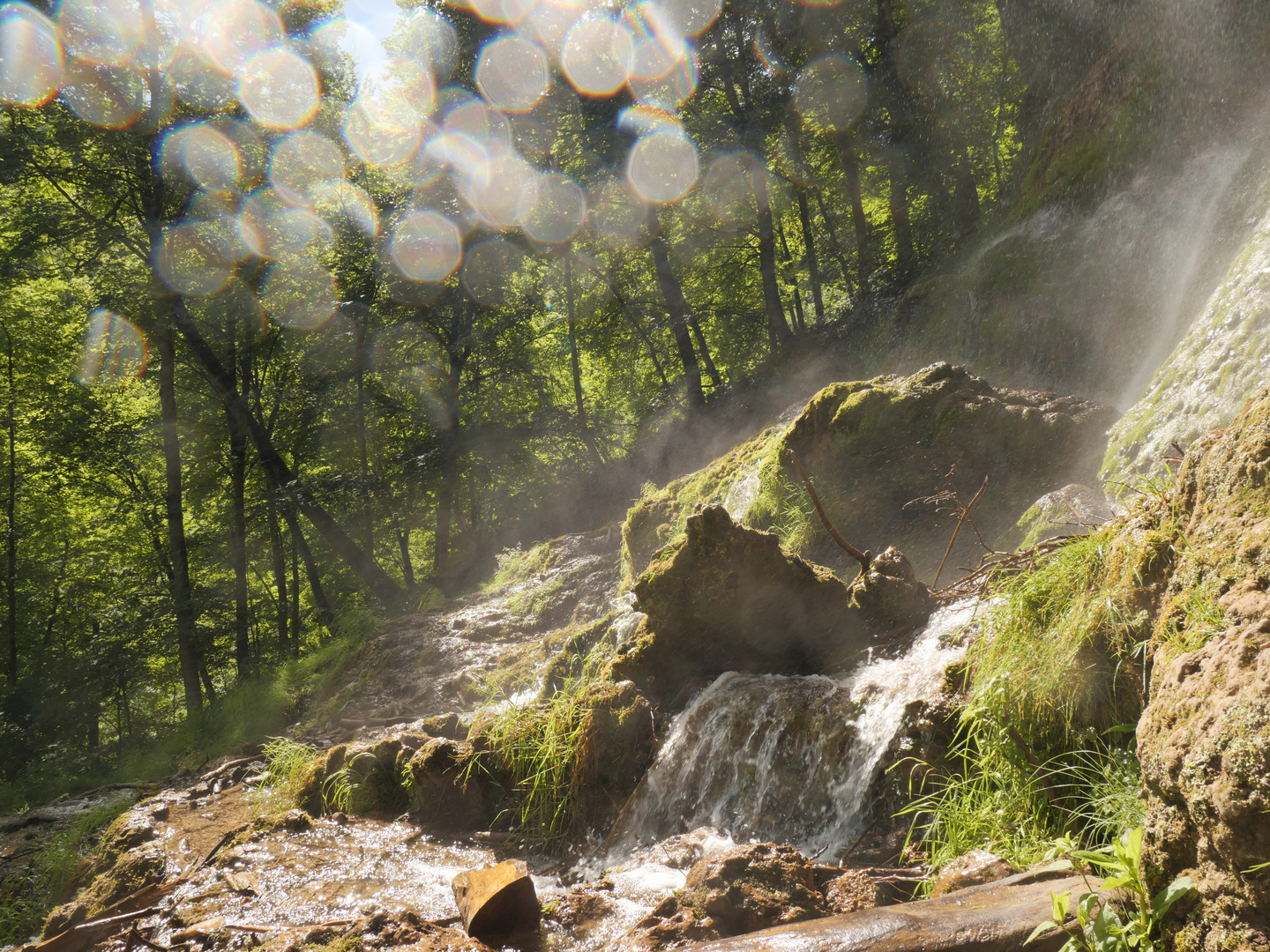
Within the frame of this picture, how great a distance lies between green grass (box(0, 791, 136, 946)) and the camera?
554 cm

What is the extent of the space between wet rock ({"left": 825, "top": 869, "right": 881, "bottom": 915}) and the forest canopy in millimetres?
13390

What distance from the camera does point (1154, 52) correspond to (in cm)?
977

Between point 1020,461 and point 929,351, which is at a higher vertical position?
point 929,351

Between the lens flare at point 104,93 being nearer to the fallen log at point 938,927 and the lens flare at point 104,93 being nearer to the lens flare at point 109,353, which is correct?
the lens flare at point 109,353

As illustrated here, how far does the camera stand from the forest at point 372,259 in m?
14.0

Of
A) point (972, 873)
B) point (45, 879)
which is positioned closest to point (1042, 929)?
point (972, 873)

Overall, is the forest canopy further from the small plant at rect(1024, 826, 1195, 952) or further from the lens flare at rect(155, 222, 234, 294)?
the small plant at rect(1024, 826, 1195, 952)

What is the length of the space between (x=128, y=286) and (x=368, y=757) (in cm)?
1290

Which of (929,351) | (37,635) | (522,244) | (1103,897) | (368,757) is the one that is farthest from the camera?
(522,244)

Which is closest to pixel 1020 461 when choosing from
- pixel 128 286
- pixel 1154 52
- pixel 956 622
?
pixel 956 622

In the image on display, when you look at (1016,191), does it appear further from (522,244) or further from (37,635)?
(37,635)

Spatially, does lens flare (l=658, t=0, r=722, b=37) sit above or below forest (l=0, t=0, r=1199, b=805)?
above

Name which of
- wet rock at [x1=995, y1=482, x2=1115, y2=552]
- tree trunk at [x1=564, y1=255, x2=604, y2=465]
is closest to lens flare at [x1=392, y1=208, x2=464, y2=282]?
tree trunk at [x1=564, y1=255, x2=604, y2=465]

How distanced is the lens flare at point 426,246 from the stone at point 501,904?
17846mm
